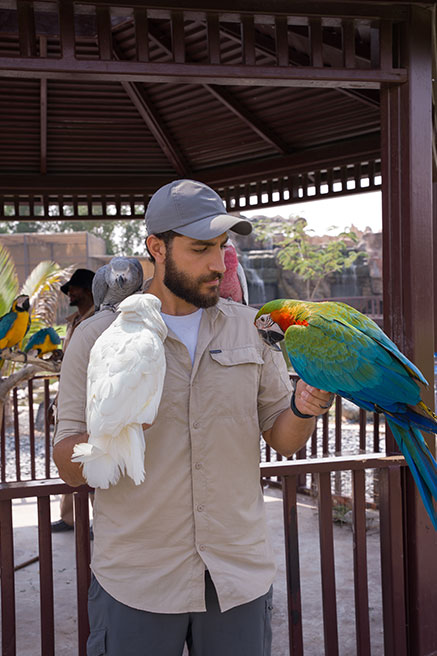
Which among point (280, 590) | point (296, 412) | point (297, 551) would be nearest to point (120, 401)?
point (296, 412)

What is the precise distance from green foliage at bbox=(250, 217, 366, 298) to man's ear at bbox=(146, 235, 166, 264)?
717 inches

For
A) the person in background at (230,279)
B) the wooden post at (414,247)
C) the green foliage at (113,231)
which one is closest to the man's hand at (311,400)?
the wooden post at (414,247)

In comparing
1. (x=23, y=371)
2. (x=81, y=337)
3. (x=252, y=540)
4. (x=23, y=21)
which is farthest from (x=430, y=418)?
(x=23, y=371)

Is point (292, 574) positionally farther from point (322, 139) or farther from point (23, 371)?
point (322, 139)

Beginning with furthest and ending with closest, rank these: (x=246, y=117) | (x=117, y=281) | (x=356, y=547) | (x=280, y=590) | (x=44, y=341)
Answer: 1. (x=44, y=341)
2. (x=246, y=117)
3. (x=280, y=590)
4. (x=117, y=281)
5. (x=356, y=547)

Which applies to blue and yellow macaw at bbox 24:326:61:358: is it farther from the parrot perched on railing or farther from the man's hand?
the man's hand

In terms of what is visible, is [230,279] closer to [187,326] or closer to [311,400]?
[187,326]

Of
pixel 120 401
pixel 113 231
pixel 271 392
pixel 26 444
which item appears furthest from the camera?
pixel 113 231

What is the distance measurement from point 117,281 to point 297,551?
5.17ft

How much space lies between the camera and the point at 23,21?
2.23 m

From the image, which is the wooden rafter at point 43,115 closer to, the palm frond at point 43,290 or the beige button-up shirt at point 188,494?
the beige button-up shirt at point 188,494

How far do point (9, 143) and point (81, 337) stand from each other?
11.9ft

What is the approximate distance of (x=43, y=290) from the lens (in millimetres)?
12125

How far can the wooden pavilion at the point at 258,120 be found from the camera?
2.37 meters
